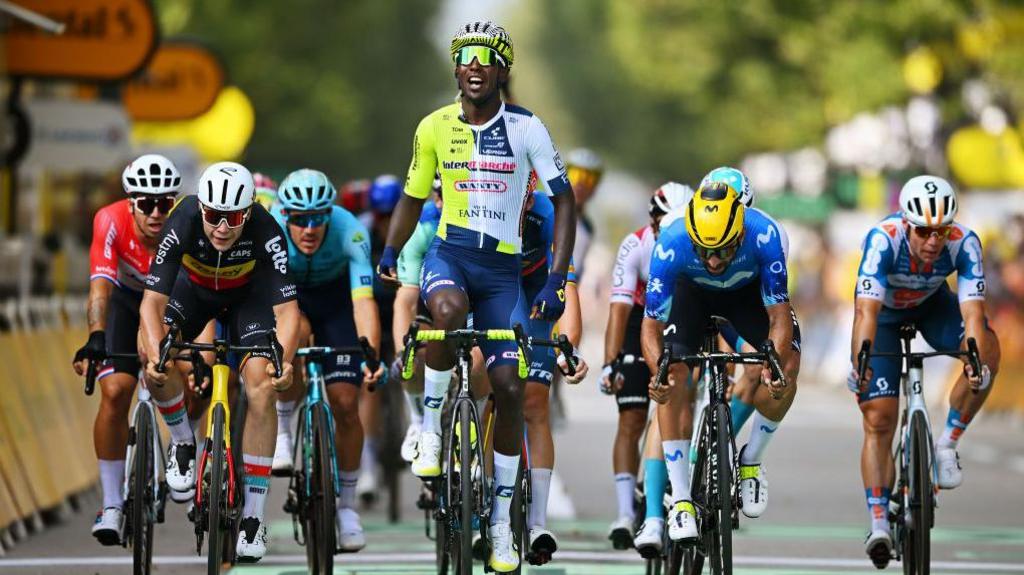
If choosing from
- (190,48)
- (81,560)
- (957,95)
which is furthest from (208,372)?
(957,95)

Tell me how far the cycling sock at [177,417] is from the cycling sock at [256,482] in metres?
0.76

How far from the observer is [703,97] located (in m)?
61.6

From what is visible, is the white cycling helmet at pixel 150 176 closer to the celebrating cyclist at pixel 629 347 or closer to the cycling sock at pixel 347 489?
the cycling sock at pixel 347 489

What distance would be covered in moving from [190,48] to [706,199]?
22.1 metres

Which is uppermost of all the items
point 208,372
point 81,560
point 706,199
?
point 706,199

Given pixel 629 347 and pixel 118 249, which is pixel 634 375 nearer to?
pixel 629 347

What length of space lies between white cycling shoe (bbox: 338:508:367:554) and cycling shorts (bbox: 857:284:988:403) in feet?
8.83

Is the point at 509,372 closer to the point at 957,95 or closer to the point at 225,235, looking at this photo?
the point at 225,235

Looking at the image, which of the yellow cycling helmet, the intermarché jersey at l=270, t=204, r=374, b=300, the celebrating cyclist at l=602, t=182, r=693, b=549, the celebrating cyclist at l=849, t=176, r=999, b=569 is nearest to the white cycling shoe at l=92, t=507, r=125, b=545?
the intermarché jersey at l=270, t=204, r=374, b=300

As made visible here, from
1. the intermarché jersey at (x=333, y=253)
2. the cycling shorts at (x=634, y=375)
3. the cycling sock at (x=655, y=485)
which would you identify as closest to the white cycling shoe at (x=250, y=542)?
the intermarché jersey at (x=333, y=253)

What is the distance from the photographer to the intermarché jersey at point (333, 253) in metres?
13.0

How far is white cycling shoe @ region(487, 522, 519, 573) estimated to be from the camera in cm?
1109

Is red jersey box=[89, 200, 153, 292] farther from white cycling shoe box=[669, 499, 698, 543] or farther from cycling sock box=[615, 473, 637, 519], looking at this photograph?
white cycling shoe box=[669, 499, 698, 543]

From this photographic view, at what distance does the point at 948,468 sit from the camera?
12.6 meters
